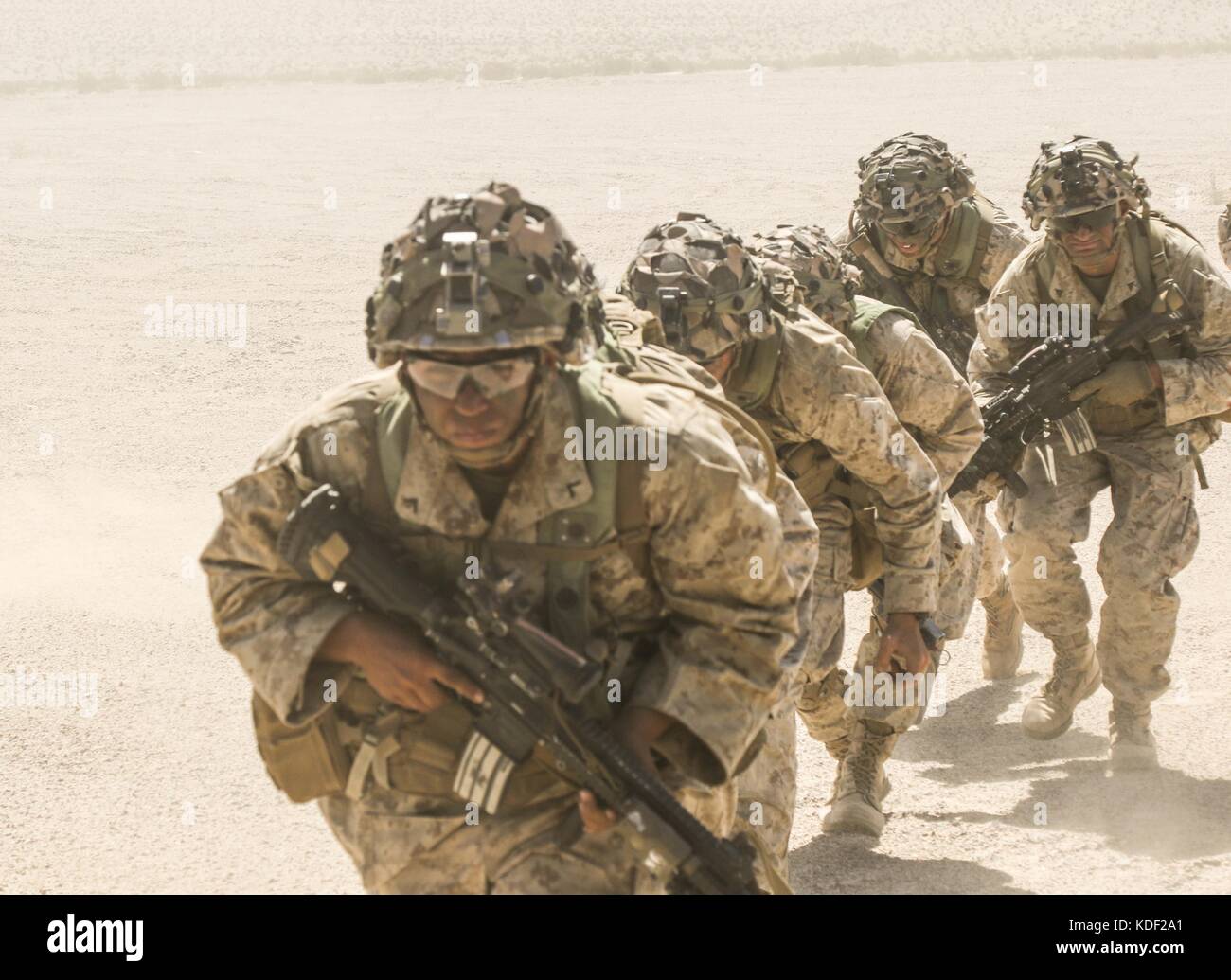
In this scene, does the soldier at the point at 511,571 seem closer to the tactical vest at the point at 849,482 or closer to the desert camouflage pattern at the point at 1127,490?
the tactical vest at the point at 849,482

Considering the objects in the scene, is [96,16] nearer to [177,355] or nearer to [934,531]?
[177,355]

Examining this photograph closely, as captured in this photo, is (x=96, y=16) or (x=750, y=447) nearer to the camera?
(x=750, y=447)

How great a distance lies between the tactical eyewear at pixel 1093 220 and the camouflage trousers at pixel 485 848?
13.1 feet

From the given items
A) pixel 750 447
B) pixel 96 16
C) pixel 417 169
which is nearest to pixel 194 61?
pixel 96 16

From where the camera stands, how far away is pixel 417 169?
883 inches

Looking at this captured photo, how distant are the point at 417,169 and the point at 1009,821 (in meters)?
16.1

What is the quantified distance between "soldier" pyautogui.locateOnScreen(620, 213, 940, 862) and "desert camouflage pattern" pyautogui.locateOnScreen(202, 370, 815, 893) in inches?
48.8

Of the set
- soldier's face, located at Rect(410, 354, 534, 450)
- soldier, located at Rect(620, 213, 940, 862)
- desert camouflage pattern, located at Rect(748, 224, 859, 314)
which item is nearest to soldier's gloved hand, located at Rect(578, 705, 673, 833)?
soldier's face, located at Rect(410, 354, 534, 450)

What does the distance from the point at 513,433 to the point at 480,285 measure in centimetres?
30

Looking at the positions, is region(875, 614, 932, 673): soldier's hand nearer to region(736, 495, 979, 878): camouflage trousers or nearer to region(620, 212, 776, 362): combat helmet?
region(736, 495, 979, 878): camouflage trousers

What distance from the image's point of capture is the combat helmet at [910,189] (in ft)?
28.3

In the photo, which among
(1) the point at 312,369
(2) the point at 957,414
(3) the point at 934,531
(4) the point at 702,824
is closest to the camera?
(4) the point at 702,824

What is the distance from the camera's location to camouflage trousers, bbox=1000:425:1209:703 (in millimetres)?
7867

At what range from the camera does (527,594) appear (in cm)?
411
